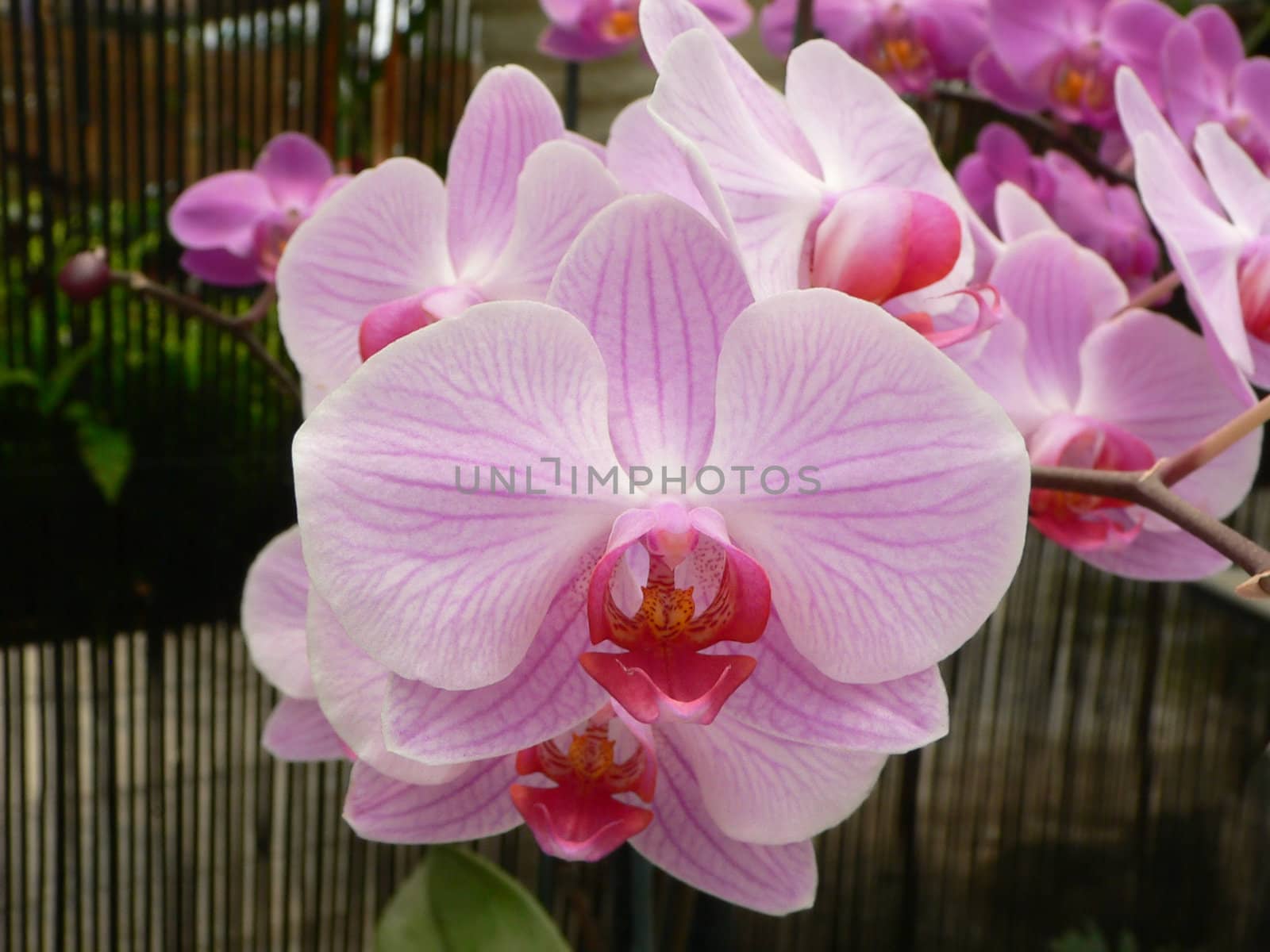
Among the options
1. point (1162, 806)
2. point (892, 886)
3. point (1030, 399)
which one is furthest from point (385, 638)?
point (1162, 806)

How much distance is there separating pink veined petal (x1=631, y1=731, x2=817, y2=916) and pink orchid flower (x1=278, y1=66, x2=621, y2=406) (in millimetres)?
145

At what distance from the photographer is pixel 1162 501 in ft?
0.83

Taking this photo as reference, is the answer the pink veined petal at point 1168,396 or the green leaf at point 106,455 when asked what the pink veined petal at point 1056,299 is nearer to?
the pink veined petal at point 1168,396

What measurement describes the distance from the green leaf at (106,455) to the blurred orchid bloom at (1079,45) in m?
0.73

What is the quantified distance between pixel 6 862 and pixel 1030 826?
1025 mm

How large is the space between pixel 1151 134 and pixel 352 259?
245mm

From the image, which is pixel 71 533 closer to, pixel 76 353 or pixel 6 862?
pixel 76 353

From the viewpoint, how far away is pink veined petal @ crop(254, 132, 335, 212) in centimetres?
60

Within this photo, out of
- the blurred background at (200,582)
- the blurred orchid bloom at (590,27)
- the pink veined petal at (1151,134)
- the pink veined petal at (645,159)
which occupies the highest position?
the blurred orchid bloom at (590,27)

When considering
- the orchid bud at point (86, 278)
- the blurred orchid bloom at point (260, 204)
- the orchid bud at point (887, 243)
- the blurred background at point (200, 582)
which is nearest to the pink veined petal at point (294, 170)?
the blurred orchid bloom at point (260, 204)

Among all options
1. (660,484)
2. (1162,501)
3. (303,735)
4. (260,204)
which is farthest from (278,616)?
(260,204)

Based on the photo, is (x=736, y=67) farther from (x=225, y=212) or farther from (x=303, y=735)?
(x=225, y=212)

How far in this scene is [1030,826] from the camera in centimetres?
114

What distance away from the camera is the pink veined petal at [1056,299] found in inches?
13.7
